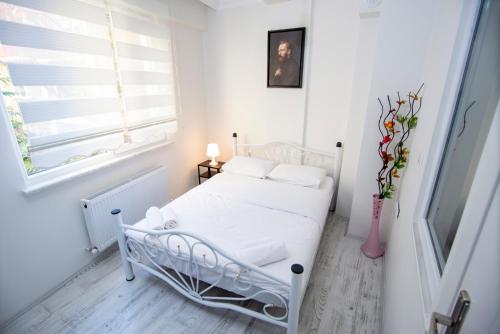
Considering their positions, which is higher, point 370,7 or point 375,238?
point 370,7

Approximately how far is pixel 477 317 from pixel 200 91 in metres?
3.61

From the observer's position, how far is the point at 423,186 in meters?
1.44

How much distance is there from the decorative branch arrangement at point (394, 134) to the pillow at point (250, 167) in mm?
1298

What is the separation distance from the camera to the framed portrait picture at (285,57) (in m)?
2.88

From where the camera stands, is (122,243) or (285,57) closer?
(122,243)

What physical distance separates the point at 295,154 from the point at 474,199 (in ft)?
8.82

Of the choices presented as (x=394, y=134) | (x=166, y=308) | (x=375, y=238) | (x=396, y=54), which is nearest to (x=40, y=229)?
(x=166, y=308)

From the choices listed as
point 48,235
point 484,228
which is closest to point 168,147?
point 48,235

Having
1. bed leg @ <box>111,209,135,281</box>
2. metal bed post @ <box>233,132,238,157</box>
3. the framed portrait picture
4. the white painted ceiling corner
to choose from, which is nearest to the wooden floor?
bed leg @ <box>111,209,135,281</box>

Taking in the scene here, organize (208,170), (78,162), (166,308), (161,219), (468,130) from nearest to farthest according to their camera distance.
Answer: (468,130)
(166,308)
(161,219)
(78,162)
(208,170)

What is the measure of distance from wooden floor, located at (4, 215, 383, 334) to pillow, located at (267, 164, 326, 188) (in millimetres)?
916

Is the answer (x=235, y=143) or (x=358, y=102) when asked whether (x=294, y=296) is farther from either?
(x=235, y=143)

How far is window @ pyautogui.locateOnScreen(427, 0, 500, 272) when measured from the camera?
3.15 feet

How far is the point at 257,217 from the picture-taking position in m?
2.20
